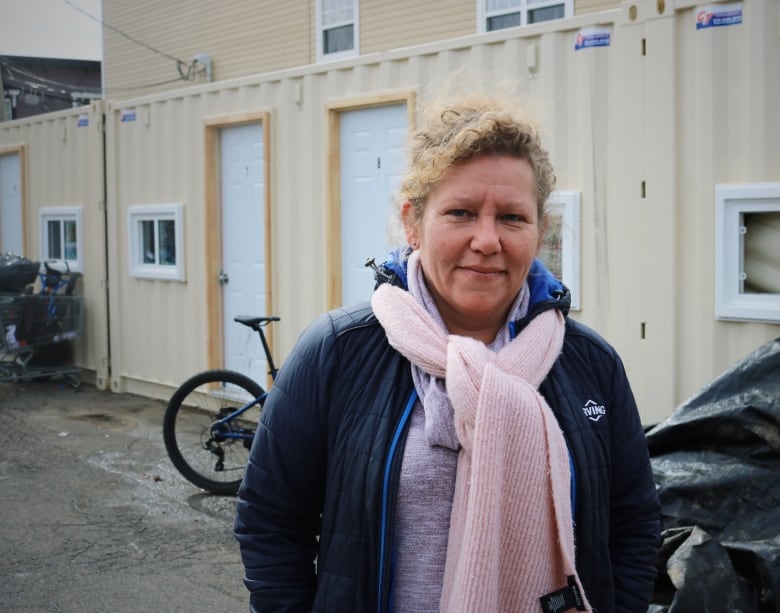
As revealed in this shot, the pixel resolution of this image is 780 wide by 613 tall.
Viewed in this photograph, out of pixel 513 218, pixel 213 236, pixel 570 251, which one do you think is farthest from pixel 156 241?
pixel 513 218

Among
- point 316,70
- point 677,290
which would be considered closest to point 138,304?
point 316,70

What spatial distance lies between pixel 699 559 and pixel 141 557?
3.23 m

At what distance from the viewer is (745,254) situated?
5336mm

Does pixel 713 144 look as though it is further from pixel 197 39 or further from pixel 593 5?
pixel 197 39

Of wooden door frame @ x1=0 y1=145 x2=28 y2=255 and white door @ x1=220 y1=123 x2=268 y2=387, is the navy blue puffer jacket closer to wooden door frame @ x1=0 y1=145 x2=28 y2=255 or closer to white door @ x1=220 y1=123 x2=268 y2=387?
white door @ x1=220 y1=123 x2=268 y2=387

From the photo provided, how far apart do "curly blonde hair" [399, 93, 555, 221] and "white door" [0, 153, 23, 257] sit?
11098mm

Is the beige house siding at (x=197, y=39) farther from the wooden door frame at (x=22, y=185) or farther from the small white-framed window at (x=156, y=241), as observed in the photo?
the small white-framed window at (x=156, y=241)

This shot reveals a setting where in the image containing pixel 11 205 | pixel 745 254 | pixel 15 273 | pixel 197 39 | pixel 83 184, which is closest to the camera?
pixel 745 254

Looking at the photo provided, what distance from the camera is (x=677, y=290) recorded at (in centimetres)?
558

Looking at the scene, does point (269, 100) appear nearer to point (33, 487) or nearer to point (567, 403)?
point (33, 487)

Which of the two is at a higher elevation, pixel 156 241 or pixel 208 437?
pixel 156 241

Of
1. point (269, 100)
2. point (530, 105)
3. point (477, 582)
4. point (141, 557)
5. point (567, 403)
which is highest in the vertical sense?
point (269, 100)

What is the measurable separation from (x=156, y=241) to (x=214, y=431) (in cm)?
391

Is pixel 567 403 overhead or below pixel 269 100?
below
